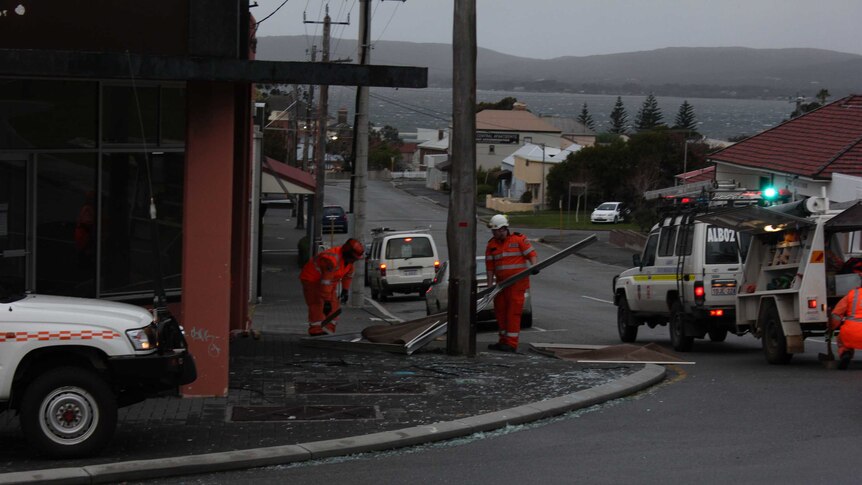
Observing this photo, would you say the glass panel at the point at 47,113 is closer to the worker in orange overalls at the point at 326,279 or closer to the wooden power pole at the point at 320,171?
the worker in orange overalls at the point at 326,279

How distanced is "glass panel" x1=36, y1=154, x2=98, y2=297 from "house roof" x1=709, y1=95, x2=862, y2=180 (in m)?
25.7

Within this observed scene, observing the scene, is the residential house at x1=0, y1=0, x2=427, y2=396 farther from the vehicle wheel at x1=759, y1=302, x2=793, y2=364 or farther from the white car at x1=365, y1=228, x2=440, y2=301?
the white car at x1=365, y1=228, x2=440, y2=301

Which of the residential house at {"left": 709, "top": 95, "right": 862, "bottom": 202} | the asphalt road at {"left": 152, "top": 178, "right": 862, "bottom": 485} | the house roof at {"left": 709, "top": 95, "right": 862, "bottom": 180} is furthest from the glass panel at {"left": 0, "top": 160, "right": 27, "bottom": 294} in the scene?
the house roof at {"left": 709, "top": 95, "right": 862, "bottom": 180}

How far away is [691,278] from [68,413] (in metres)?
10.6

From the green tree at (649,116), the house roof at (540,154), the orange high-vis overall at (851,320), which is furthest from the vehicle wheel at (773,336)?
the green tree at (649,116)

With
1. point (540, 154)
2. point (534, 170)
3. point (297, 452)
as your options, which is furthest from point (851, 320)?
point (540, 154)

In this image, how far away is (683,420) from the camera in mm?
10523

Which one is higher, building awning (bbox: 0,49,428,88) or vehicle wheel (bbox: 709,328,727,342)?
building awning (bbox: 0,49,428,88)

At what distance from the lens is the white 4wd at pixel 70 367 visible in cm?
869

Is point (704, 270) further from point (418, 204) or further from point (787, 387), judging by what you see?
point (418, 204)

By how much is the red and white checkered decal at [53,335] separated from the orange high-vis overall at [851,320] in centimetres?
814

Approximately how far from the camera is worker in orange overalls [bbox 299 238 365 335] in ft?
54.9

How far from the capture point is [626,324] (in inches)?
784

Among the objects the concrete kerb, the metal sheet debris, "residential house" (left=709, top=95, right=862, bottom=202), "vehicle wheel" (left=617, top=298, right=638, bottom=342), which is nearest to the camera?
the concrete kerb
